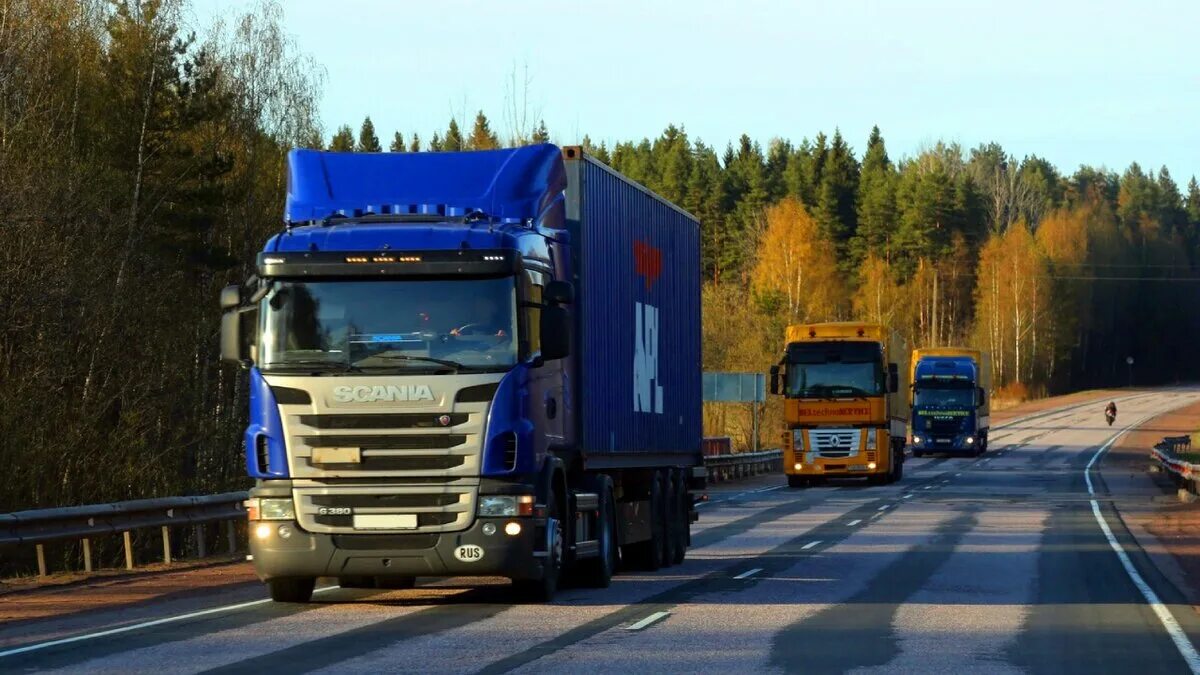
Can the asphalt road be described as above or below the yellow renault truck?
below

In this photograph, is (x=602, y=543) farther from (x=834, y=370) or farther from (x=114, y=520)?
(x=834, y=370)

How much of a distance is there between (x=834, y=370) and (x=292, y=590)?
2920cm

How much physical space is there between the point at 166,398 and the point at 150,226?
957cm

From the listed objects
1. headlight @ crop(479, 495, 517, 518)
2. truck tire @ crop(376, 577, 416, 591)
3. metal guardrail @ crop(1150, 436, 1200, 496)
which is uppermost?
headlight @ crop(479, 495, 517, 518)

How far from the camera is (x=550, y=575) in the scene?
15.4 metres

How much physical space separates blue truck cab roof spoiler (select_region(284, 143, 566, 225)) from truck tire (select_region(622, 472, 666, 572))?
4946 millimetres

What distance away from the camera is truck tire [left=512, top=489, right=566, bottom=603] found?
15.2 metres

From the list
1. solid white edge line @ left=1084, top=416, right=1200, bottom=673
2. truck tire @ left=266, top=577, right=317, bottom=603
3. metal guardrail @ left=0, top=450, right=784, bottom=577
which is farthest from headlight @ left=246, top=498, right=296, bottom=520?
solid white edge line @ left=1084, top=416, right=1200, bottom=673

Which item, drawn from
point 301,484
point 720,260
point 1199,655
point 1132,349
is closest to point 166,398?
point 301,484

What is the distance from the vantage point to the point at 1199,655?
12406 mm

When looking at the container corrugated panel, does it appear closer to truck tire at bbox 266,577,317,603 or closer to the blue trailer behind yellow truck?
truck tire at bbox 266,577,317,603

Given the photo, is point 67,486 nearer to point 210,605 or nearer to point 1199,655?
point 210,605

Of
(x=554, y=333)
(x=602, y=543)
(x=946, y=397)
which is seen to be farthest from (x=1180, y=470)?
(x=554, y=333)

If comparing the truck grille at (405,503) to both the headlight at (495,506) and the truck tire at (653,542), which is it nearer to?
the headlight at (495,506)
